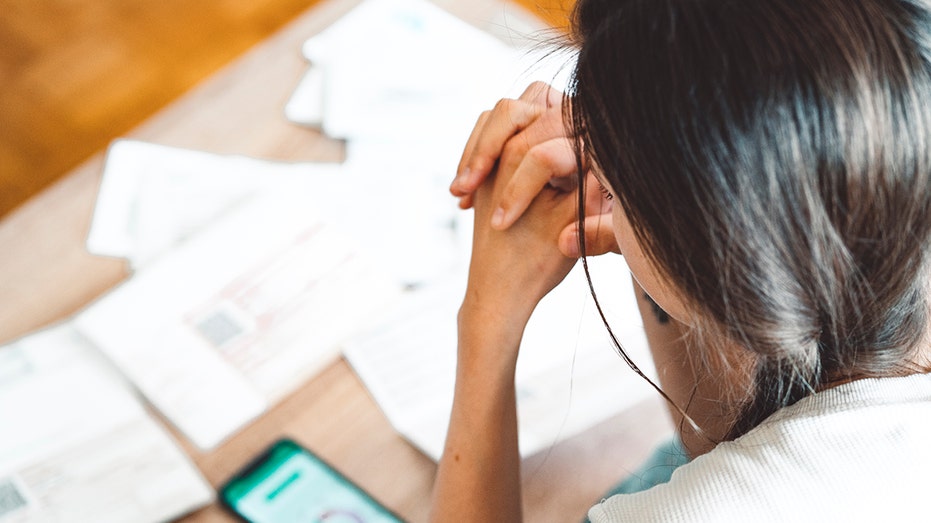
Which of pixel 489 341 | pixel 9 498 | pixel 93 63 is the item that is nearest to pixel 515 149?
pixel 489 341

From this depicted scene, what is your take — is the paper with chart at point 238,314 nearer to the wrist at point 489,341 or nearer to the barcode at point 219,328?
the barcode at point 219,328

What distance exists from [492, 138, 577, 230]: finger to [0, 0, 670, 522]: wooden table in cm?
22

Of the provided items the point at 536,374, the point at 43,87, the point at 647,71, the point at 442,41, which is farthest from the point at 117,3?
the point at 647,71

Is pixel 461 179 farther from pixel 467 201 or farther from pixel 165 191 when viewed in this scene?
pixel 165 191

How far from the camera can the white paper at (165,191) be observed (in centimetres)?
86

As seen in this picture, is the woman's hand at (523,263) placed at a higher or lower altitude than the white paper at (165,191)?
lower

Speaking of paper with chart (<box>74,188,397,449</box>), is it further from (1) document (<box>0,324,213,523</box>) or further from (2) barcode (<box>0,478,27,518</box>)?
(2) barcode (<box>0,478,27,518</box>)

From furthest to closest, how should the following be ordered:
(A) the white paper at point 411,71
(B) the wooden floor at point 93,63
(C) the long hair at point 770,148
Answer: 1. (B) the wooden floor at point 93,63
2. (A) the white paper at point 411,71
3. (C) the long hair at point 770,148

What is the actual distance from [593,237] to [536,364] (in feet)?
0.56

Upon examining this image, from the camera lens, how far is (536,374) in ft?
2.61

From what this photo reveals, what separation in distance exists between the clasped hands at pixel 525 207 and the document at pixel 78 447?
1.02ft

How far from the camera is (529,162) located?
69 centimetres

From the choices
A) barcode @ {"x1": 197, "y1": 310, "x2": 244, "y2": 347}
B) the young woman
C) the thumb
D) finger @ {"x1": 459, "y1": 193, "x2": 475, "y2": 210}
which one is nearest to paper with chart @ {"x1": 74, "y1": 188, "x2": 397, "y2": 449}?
barcode @ {"x1": 197, "y1": 310, "x2": 244, "y2": 347}

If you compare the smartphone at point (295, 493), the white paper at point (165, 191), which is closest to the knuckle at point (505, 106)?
the white paper at point (165, 191)
